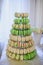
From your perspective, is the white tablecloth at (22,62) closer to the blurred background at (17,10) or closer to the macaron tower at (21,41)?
the macaron tower at (21,41)

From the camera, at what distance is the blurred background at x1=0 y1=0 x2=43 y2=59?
1456 mm

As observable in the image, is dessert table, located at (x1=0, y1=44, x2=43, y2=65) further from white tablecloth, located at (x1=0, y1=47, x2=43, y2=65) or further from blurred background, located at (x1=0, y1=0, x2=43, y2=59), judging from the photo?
blurred background, located at (x1=0, y1=0, x2=43, y2=59)

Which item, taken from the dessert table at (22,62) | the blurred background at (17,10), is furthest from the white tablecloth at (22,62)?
the blurred background at (17,10)

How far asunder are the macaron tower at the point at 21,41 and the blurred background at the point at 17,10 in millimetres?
301

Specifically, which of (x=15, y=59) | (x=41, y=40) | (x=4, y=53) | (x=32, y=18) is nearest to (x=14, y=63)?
(x=15, y=59)

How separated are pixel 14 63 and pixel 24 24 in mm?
310

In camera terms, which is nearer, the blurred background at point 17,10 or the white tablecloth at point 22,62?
the white tablecloth at point 22,62

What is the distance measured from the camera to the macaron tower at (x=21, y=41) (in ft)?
3.63

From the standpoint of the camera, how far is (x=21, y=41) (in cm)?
111

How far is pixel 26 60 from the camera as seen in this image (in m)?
1.10

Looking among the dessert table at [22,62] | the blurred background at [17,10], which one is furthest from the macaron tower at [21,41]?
the blurred background at [17,10]

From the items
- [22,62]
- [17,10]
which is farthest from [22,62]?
[17,10]

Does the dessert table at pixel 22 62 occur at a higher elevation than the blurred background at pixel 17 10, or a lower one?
lower

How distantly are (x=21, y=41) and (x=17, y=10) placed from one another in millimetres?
476
